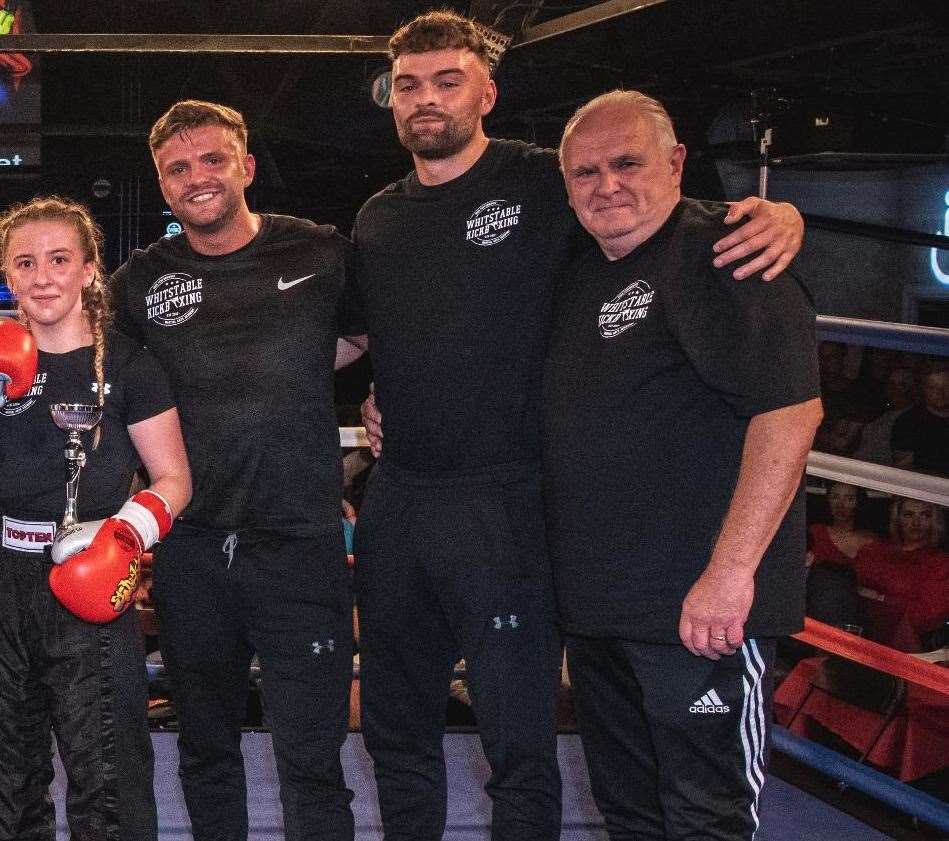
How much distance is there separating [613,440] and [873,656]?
951mm

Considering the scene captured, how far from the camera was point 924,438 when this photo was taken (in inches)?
174

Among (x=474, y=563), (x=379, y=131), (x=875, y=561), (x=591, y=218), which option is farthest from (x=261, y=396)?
(x=379, y=131)

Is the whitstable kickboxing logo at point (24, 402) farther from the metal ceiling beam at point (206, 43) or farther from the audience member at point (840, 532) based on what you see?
the metal ceiling beam at point (206, 43)

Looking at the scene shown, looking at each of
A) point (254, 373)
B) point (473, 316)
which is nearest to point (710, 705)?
point (473, 316)

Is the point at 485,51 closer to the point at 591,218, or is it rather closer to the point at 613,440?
the point at 591,218

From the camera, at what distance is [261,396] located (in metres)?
2.06

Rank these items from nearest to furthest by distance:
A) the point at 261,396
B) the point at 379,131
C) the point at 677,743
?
the point at 677,743 → the point at 261,396 → the point at 379,131

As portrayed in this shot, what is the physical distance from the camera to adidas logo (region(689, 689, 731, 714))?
163cm

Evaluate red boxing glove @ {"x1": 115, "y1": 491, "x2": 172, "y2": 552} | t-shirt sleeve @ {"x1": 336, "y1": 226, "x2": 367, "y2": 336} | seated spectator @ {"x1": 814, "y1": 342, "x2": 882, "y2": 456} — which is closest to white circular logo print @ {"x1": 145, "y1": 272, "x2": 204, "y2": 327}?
t-shirt sleeve @ {"x1": 336, "y1": 226, "x2": 367, "y2": 336}

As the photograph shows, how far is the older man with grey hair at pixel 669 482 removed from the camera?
5.24 feet

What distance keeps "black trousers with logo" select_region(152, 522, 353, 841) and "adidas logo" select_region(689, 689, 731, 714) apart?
0.71m

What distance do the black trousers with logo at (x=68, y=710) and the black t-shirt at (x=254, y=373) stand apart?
0.30m

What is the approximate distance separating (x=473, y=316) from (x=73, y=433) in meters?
0.66

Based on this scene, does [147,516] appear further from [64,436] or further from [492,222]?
[492,222]
